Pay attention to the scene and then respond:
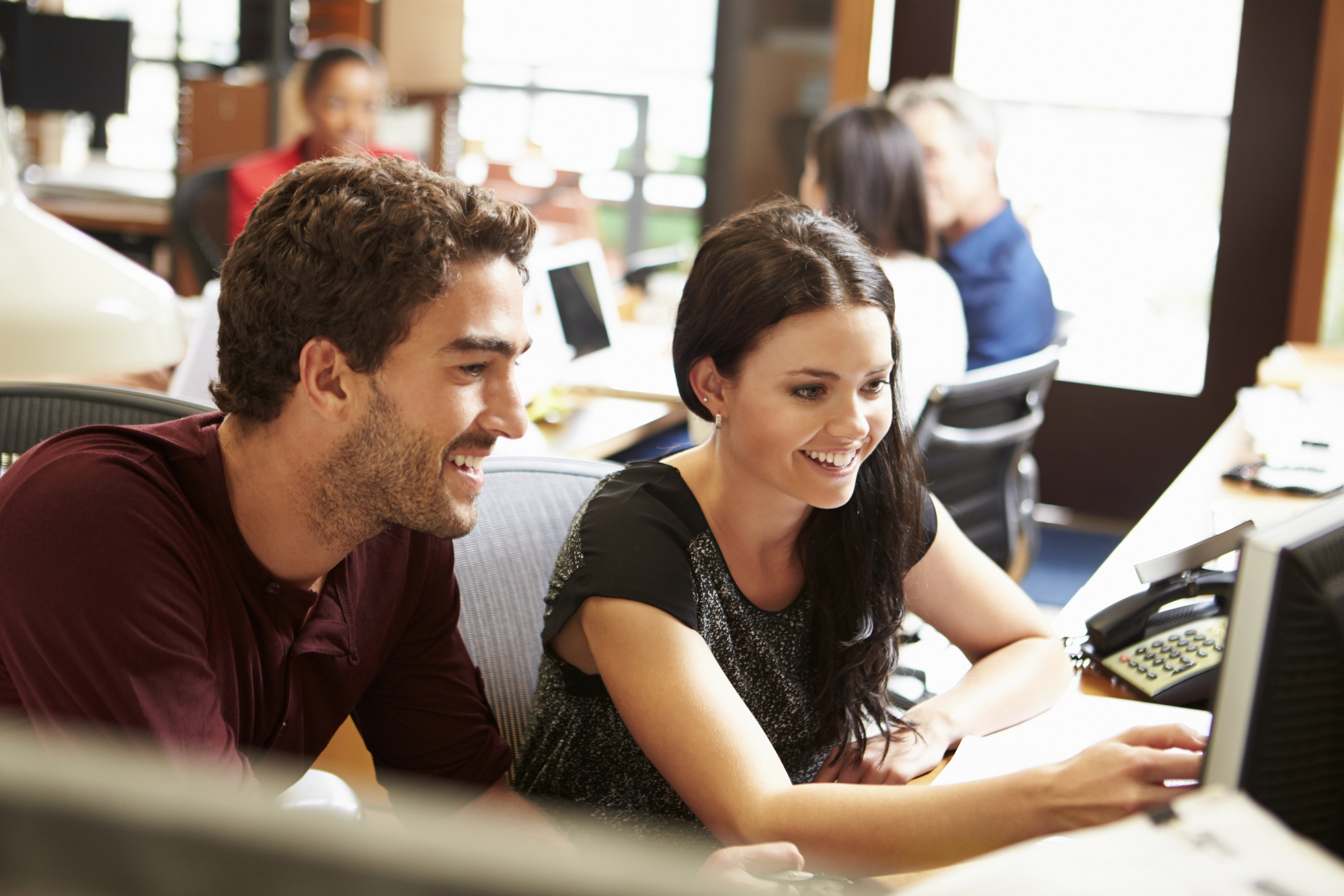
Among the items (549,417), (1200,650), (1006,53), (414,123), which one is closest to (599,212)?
(414,123)

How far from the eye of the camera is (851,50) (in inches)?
184

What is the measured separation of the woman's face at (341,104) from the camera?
12.6 feet

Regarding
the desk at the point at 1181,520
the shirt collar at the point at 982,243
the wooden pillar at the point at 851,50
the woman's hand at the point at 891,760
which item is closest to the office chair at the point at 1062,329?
the shirt collar at the point at 982,243

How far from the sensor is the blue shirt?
3121 mm

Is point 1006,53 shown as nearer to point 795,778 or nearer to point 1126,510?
point 1126,510

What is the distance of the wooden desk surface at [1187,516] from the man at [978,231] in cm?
60

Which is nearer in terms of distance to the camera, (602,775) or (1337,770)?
(1337,770)

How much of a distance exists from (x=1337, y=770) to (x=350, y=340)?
0.80 meters

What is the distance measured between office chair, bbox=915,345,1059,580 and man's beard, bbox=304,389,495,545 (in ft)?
4.74

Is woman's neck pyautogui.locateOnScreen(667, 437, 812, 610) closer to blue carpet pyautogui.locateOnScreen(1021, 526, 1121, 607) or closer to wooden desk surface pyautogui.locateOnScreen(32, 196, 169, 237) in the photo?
blue carpet pyautogui.locateOnScreen(1021, 526, 1121, 607)

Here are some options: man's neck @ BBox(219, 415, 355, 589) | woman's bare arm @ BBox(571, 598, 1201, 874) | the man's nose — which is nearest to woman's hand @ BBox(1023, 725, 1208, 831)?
woman's bare arm @ BBox(571, 598, 1201, 874)

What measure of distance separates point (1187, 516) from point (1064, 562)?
2153 mm

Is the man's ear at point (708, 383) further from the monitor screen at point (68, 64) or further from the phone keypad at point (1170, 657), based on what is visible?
the monitor screen at point (68, 64)

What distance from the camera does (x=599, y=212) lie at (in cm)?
663
